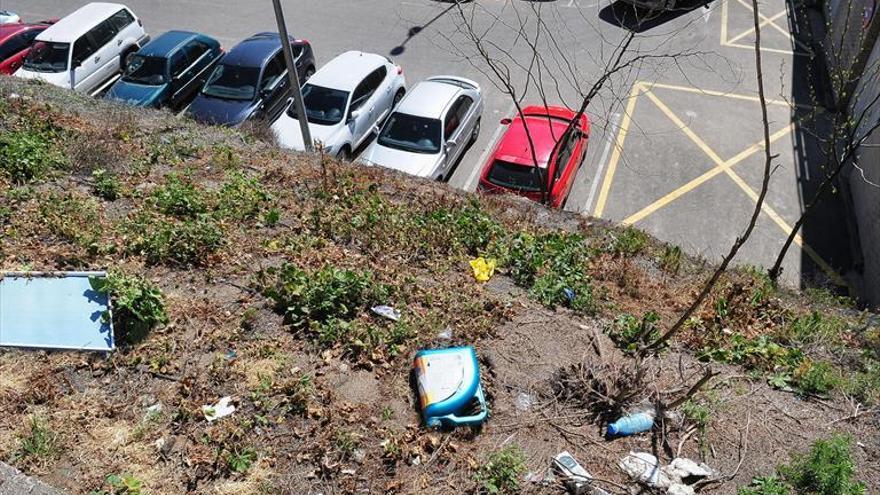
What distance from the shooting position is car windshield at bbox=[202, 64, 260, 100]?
549 inches

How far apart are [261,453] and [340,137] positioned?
868cm

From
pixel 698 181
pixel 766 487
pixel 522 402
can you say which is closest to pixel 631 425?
pixel 522 402

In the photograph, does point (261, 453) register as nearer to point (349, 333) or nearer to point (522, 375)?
point (349, 333)

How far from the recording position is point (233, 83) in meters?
14.1

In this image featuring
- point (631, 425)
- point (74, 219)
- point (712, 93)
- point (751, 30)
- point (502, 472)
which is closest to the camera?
point (502, 472)

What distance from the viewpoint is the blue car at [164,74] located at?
14483mm

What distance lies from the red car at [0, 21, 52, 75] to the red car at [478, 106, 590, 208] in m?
12.2

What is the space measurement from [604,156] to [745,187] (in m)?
2.89

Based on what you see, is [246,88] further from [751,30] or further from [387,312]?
[751,30]

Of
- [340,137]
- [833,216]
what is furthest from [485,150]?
Result: [833,216]

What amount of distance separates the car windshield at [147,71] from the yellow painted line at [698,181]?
10.9m

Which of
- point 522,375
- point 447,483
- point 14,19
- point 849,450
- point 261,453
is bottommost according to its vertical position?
point 14,19

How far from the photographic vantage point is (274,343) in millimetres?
6047

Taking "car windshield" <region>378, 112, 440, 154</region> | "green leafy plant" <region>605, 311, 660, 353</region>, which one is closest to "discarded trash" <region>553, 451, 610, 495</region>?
"green leafy plant" <region>605, 311, 660, 353</region>
